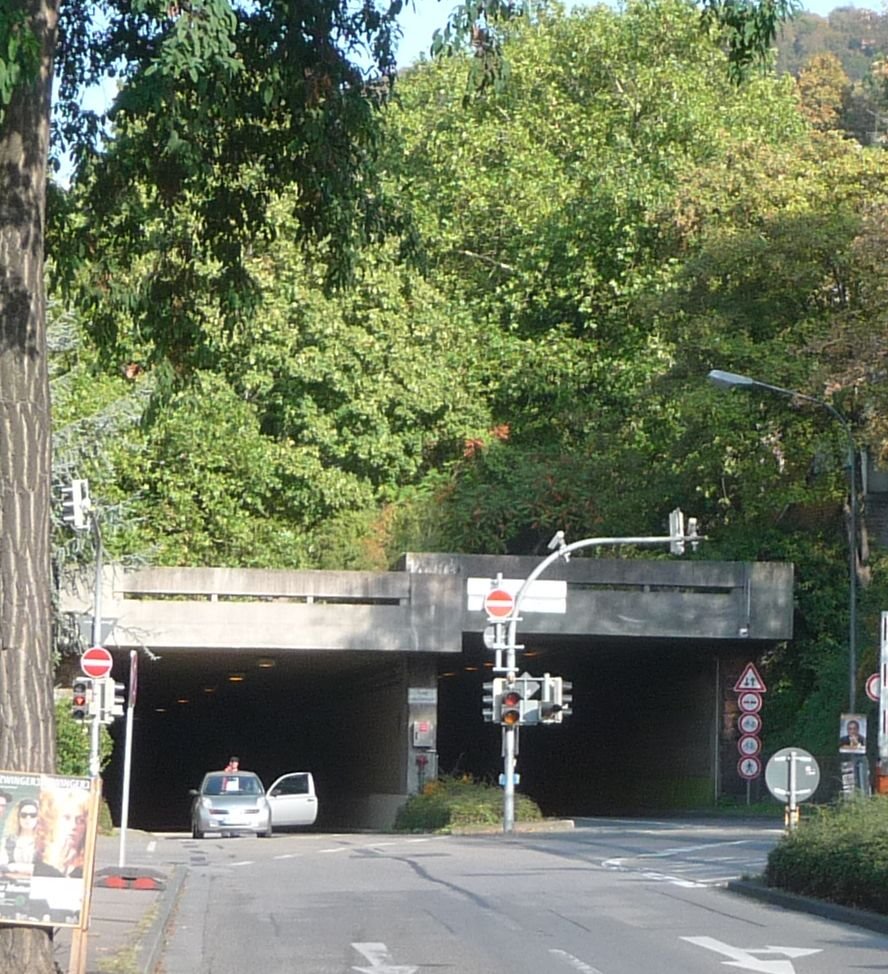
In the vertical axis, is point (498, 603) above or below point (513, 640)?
above

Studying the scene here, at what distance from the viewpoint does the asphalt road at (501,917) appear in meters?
13.4

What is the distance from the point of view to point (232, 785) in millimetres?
40031

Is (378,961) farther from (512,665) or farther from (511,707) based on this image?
(512,665)

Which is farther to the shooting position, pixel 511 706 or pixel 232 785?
pixel 232 785

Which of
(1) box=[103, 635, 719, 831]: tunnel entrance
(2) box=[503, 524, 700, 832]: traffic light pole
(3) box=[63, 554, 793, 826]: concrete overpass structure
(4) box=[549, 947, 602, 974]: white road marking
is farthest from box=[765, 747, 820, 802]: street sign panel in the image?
(1) box=[103, 635, 719, 831]: tunnel entrance

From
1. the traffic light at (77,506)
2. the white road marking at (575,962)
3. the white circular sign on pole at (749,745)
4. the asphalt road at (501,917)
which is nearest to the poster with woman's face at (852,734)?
the white circular sign on pole at (749,745)

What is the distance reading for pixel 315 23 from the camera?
40.0 feet

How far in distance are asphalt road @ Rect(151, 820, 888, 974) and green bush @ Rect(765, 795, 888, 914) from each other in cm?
42

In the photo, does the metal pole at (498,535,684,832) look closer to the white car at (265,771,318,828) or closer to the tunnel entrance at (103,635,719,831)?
the tunnel entrance at (103,635,719,831)

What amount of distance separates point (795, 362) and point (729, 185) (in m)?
5.04

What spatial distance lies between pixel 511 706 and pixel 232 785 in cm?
802

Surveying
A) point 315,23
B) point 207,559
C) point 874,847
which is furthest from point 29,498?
point 207,559

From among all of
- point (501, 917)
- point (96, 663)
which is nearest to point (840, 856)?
point (501, 917)

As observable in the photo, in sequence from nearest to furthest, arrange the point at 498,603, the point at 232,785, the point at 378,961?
the point at 378,961
the point at 498,603
the point at 232,785
